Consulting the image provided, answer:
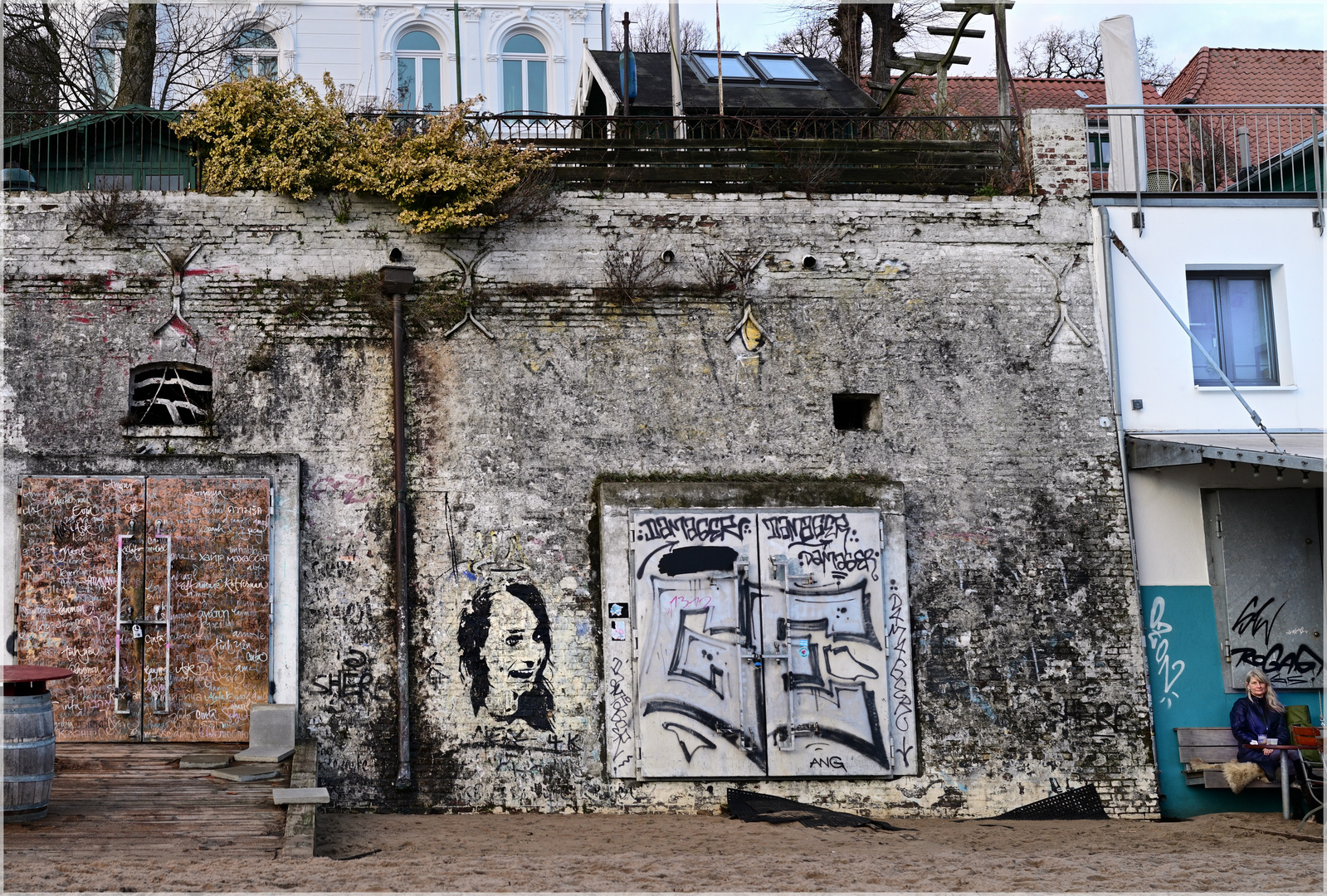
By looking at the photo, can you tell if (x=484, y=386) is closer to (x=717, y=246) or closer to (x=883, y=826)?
(x=717, y=246)

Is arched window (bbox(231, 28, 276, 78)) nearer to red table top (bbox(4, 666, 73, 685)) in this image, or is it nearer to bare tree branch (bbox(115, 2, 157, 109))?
bare tree branch (bbox(115, 2, 157, 109))

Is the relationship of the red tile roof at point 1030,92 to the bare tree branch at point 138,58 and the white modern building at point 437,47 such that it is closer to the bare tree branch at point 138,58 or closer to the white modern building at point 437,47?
the white modern building at point 437,47

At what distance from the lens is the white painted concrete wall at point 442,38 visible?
23.3m

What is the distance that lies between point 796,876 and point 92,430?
24.3ft

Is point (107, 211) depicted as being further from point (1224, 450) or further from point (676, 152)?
point (1224, 450)

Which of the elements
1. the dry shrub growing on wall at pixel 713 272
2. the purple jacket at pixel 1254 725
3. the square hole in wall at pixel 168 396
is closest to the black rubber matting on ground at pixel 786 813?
the purple jacket at pixel 1254 725

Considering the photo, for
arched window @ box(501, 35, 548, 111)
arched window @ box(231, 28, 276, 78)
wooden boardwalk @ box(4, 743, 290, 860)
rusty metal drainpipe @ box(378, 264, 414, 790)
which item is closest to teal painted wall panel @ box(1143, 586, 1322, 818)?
rusty metal drainpipe @ box(378, 264, 414, 790)

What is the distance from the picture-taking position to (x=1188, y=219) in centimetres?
1275

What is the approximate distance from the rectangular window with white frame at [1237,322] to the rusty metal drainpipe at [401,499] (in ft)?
26.9

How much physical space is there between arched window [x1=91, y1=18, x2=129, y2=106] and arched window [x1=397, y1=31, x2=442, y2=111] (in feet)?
16.3

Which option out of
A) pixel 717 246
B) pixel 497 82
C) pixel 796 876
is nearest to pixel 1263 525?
pixel 717 246

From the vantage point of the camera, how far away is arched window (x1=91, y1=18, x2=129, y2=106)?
1989cm

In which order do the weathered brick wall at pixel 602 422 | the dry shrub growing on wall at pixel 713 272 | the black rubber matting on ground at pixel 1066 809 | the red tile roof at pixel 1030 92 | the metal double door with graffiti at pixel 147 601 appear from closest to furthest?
the metal double door with graffiti at pixel 147 601 → the weathered brick wall at pixel 602 422 → the black rubber matting on ground at pixel 1066 809 → the dry shrub growing on wall at pixel 713 272 → the red tile roof at pixel 1030 92

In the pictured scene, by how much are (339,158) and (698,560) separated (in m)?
5.08
